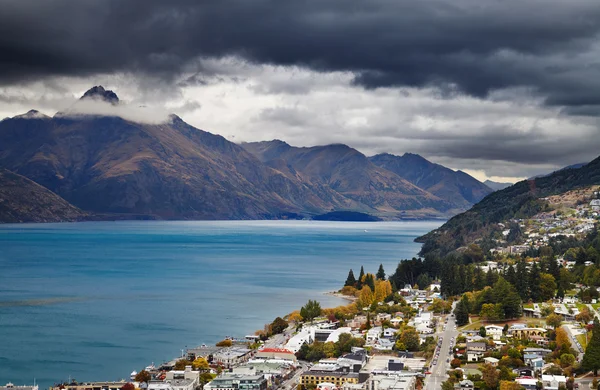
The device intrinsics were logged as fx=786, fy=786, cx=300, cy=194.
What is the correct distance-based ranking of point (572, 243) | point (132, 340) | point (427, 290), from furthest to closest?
point (572, 243), point (427, 290), point (132, 340)

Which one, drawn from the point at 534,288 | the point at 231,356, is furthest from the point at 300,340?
the point at 534,288

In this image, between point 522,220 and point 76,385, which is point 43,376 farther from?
point 522,220

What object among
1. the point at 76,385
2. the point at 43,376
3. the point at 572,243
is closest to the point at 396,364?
the point at 76,385

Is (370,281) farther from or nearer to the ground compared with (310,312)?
farther from the ground

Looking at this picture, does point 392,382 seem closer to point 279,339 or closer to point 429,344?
point 429,344

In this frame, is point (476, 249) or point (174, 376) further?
point (476, 249)

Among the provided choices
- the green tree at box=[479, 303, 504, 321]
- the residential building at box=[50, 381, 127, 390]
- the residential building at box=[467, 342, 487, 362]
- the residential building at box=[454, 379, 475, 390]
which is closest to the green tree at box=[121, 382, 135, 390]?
the residential building at box=[50, 381, 127, 390]

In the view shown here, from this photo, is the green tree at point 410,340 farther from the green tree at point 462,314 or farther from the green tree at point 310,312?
the green tree at point 310,312
